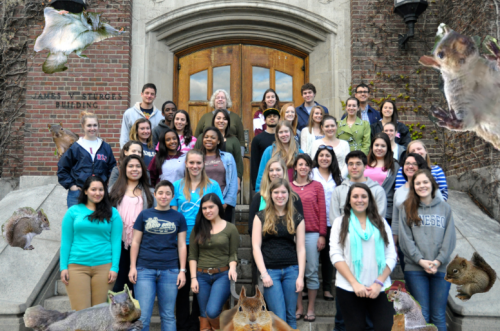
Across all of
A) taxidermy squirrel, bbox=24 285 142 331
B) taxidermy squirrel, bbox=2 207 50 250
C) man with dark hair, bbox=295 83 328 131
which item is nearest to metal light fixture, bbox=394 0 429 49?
man with dark hair, bbox=295 83 328 131

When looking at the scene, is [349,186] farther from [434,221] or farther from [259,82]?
[259,82]

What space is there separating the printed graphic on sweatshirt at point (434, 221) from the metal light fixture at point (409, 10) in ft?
16.0

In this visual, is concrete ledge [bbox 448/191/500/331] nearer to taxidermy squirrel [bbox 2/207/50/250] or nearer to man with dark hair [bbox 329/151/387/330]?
man with dark hair [bbox 329/151/387/330]

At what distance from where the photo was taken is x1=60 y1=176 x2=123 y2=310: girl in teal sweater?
166 inches

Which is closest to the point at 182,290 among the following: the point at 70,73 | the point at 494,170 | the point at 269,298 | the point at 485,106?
the point at 269,298

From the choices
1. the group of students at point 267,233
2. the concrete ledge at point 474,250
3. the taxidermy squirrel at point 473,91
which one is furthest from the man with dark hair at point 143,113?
the concrete ledge at point 474,250

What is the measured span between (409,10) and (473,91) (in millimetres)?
5085

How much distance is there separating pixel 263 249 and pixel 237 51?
5865 mm

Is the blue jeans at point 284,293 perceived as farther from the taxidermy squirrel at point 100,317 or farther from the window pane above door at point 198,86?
the window pane above door at point 198,86

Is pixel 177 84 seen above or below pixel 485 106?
above

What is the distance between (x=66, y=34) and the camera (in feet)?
25.0

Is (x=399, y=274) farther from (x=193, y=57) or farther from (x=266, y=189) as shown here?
(x=193, y=57)

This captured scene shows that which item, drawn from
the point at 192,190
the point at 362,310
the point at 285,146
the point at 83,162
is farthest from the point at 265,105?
the point at 362,310

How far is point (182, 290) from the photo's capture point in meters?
4.52
